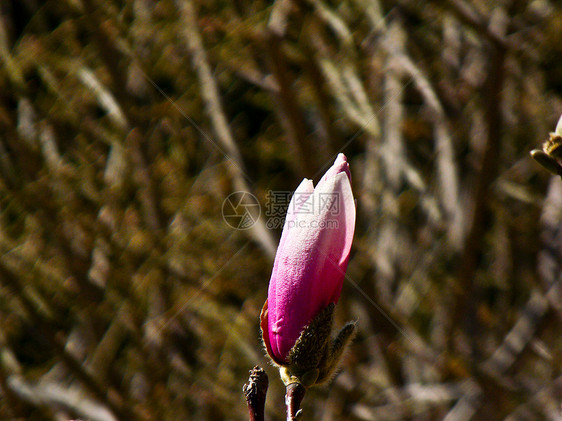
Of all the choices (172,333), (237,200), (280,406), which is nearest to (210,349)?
(172,333)

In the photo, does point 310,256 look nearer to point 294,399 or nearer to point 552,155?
point 294,399

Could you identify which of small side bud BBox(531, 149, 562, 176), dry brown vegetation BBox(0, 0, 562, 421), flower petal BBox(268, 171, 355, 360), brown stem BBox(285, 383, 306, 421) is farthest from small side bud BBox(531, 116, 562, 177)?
dry brown vegetation BBox(0, 0, 562, 421)

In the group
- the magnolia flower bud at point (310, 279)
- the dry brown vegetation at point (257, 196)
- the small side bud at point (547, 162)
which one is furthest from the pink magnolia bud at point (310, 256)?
the dry brown vegetation at point (257, 196)

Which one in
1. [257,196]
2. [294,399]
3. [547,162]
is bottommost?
[257,196]

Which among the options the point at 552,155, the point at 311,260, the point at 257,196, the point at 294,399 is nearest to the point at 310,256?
the point at 311,260

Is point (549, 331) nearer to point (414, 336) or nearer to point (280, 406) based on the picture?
point (414, 336)

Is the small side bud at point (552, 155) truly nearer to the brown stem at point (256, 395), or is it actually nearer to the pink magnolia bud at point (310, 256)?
the pink magnolia bud at point (310, 256)
